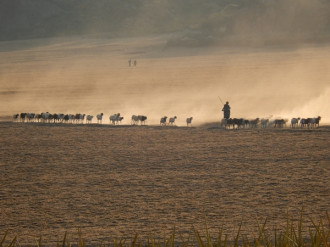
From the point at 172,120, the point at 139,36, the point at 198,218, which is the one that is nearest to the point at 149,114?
the point at 172,120

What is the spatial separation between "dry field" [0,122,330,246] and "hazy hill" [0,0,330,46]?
180 feet

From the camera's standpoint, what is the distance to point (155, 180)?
1745 cm

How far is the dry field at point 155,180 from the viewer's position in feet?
43.9

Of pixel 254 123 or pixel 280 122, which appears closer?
pixel 280 122

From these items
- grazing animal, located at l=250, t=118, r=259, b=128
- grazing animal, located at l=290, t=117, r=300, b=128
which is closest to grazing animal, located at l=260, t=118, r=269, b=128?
grazing animal, located at l=250, t=118, r=259, b=128

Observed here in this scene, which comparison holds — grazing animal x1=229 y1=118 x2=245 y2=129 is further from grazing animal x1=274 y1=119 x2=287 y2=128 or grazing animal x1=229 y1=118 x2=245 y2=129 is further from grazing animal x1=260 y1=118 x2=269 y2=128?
grazing animal x1=274 y1=119 x2=287 y2=128

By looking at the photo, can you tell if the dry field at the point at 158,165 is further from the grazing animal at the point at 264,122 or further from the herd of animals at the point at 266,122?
the grazing animal at the point at 264,122

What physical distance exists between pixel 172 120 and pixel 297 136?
5937 millimetres

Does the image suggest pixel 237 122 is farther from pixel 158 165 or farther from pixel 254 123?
pixel 158 165

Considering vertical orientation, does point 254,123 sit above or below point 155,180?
above

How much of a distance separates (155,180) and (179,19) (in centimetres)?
9786

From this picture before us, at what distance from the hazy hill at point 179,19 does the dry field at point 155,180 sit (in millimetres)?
55007

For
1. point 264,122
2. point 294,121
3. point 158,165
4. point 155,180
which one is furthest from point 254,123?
point 155,180

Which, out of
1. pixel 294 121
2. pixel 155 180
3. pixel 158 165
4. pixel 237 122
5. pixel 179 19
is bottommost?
pixel 155 180
